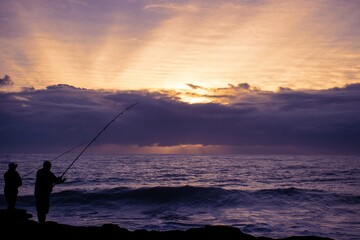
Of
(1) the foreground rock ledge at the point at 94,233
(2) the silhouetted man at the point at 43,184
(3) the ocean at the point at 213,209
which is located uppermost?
(2) the silhouetted man at the point at 43,184

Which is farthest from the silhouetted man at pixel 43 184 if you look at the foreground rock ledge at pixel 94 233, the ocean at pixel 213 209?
the ocean at pixel 213 209

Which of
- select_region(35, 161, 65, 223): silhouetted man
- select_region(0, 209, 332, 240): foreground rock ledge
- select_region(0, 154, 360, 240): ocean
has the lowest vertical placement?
select_region(0, 154, 360, 240): ocean

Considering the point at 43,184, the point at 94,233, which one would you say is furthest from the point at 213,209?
the point at 43,184

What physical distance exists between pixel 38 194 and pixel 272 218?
1133 cm

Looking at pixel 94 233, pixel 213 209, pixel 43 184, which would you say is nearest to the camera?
pixel 94 233

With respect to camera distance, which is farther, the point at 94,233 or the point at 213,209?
the point at 213,209

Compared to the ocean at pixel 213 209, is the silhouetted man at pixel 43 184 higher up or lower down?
higher up

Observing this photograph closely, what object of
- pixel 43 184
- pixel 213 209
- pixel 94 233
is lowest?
pixel 213 209

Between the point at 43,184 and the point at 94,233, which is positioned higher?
the point at 43,184

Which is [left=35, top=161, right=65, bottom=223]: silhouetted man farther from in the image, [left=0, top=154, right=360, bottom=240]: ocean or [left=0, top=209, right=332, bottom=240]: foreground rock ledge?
[left=0, top=154, right=360, bottom=240]: ocean

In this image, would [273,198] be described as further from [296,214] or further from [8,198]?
[8,198]

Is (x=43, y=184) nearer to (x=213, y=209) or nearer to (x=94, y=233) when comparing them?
(x=94, y=233)

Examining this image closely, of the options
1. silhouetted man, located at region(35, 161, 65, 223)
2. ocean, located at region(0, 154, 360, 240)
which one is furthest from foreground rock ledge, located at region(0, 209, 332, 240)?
ocean, located at region(0, 154, 360, 240)

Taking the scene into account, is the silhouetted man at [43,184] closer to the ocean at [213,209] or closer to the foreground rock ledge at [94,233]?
the foreground rock ledge at [94,233]
